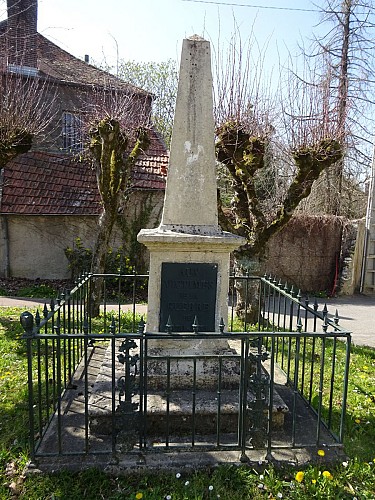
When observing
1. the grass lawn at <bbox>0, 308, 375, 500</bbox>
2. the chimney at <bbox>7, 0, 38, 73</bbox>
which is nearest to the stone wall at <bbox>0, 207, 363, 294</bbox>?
the chimney at <bbox>7, 0, 38, 73</bbox>

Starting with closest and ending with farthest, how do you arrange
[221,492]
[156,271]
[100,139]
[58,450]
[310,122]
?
[221,492] → [58,450] → [156,271] → [310,122] → [100,139]

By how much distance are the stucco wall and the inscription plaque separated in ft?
25.6

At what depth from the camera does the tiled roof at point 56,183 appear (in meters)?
10.9

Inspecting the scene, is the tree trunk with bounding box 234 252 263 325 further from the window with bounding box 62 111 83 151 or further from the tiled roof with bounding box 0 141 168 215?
the window with bounding box 62 111 83 151

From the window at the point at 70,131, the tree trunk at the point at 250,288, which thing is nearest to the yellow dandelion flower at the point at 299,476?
the tree trunk at the point at 250,288

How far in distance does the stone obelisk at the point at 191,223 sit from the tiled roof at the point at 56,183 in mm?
7378

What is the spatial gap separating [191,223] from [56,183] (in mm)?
8722

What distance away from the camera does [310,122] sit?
6.77 metres

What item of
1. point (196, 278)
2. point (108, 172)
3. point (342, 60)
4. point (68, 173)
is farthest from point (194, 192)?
point (342, 60)

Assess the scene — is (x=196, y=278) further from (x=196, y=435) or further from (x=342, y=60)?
(x=342, y=60)

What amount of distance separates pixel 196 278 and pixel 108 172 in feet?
13.2

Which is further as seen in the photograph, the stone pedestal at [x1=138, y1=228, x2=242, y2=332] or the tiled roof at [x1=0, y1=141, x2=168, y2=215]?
the tiled roof at [x1=0, y1=141, x2=168, y2=215]

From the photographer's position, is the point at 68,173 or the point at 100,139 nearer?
the point at 100,139

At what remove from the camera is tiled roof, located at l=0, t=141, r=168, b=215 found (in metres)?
10.9
